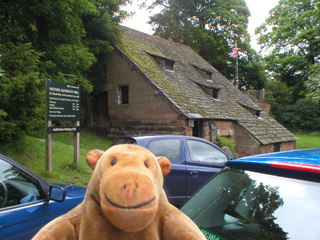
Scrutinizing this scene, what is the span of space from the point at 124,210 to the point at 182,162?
450 cm

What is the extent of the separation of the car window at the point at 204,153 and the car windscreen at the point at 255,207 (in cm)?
328

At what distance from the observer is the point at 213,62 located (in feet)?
107

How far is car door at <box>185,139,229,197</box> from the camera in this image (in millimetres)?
5652

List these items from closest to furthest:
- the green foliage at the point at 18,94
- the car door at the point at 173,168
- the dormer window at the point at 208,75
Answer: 1. the car door at the point at 173,168
2. the green foliage at the point at 18,94
3. the dormer window at the point at 208,75

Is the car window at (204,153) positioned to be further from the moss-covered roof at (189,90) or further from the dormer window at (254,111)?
the dormer window at (254,111)

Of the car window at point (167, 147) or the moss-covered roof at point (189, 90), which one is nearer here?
the car window at point (167, 147)

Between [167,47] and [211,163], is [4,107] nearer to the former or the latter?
[211,163]

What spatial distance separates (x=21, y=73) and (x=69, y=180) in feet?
10.5

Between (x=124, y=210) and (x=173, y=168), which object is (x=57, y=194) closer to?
(x=124, y=210)

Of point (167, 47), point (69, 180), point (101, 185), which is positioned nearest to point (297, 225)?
point (101, 185)

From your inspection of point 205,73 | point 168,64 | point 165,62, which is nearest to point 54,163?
point 165,62

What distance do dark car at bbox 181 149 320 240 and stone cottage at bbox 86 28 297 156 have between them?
400 inches

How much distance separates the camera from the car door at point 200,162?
223 inches

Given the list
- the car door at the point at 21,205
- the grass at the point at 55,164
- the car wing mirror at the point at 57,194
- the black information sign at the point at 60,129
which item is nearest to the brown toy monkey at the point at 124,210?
the car door at the point at 21,205
